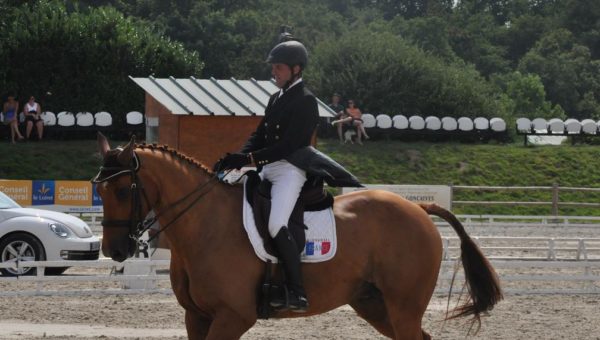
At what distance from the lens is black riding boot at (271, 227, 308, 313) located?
821 centimetres

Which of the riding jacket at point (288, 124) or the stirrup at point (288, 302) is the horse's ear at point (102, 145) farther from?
the stirrup at point (288, 302)

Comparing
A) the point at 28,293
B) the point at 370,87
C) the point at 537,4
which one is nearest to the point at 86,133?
the point at 370,87

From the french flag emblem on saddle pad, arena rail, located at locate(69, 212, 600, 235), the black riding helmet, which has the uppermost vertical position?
the black riding helmet

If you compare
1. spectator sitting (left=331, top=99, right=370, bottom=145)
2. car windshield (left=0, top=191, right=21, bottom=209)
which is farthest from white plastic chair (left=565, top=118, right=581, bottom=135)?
car windshield (left=0, top=191, right=21, bottom=209)

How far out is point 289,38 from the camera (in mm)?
10164

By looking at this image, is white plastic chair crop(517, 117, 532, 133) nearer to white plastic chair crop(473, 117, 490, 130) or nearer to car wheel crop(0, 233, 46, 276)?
white plastic chair crop(473, 117, 490, 130)

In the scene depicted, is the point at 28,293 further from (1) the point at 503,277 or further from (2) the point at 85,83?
(2) the point at 85,83

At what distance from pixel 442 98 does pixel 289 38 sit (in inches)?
1551

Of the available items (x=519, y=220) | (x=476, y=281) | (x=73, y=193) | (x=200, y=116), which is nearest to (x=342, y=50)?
(x=519, y=220)

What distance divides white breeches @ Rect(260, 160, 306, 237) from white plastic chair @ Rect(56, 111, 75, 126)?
1127 inches

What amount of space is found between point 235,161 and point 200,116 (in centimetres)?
987

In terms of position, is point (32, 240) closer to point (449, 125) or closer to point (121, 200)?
point (121, 200)

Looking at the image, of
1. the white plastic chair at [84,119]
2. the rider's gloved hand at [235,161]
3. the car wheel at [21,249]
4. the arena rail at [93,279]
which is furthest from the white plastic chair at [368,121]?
the rider's gloved hand at [235,161]

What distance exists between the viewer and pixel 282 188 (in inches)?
330
